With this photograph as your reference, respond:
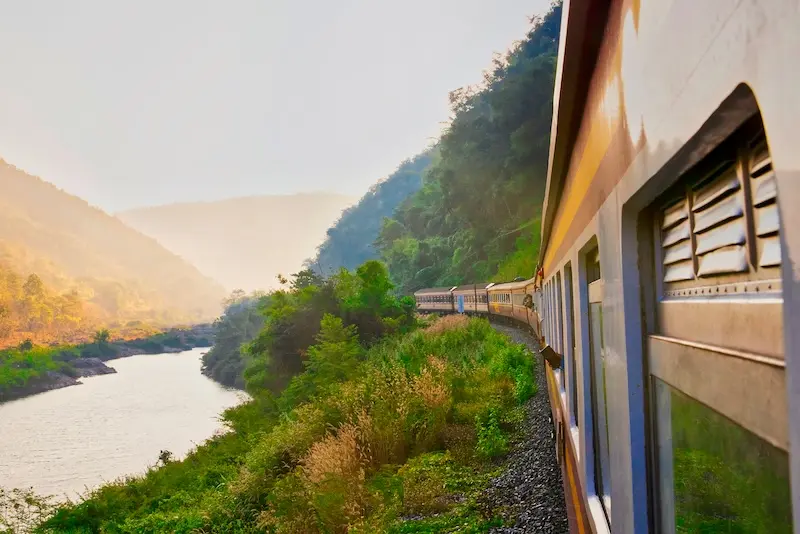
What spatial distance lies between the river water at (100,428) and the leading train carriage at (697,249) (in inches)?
795

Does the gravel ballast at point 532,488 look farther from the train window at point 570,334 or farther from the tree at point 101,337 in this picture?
the tree at point 101,337

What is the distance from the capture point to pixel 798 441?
2.02 ft

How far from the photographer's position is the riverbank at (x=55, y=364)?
169ft

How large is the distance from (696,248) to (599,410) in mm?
1593

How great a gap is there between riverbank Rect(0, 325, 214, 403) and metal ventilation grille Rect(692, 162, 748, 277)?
2227 inches

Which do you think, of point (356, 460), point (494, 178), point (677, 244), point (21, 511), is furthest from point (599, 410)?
point (494, 178)

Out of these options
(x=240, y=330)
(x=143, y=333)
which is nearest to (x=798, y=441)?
(x=240, y=330)

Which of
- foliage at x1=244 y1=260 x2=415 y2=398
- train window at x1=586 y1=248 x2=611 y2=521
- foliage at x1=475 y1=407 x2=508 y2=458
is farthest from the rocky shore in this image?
train window at x1=586 y1=248 x2=611 y2=521

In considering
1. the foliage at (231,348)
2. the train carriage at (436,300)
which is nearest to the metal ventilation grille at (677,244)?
the train carriage at (436,300)

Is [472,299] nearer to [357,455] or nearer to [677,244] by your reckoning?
[357,455]

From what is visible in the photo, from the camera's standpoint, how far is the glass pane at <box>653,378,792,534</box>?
799mm

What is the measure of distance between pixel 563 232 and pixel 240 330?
7012cm

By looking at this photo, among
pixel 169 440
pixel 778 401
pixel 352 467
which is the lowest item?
pixel 169 440

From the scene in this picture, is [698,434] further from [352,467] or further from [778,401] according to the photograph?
[352,467]
